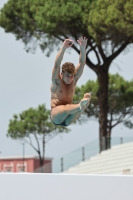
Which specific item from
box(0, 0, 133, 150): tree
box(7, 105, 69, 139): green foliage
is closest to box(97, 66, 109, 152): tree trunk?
box(0, 0, 133, 150): tree

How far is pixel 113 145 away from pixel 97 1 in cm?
705

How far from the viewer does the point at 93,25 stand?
2492 cm

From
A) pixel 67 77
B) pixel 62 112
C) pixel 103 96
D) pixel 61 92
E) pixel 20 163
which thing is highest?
pixel 103 96

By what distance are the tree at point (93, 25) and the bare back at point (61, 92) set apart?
55.1ft

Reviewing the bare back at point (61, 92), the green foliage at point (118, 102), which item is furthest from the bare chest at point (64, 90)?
the green foliage at point (118, 102)

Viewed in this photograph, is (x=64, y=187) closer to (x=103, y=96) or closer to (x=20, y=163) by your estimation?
(x=103, y=96)

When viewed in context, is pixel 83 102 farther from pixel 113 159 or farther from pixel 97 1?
pixel 97 1

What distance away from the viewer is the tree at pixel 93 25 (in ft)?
78.9

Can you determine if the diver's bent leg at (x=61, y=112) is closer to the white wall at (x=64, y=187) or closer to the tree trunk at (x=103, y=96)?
the white wall at (x=64, y=187)

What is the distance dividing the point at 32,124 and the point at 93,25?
1289cm

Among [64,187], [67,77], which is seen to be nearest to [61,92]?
[67,77]

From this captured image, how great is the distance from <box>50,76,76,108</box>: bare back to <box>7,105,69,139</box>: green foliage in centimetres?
2881

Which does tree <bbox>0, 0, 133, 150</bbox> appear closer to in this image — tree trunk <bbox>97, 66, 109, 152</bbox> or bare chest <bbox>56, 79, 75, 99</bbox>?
tree trunk <bbox>97, 66, 109, 152</bbox>

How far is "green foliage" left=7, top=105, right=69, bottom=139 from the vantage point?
119 feet
